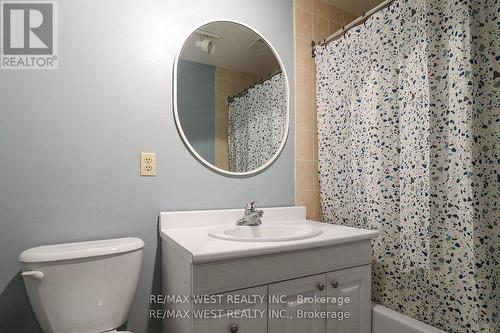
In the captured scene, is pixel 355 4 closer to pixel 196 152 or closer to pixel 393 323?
pixel 196 152

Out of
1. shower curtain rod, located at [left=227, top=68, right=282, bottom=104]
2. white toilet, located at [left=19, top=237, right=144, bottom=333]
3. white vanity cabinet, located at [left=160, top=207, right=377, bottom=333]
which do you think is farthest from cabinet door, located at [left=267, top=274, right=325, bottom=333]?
shower curtain rod, located at [left=227, top=68, right=282, bottom=104]

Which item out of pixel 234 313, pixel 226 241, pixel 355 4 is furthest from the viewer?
pixel 355 4

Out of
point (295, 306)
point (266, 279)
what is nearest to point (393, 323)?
point (295, 306)

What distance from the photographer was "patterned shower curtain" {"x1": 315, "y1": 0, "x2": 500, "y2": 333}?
1047 millimetres

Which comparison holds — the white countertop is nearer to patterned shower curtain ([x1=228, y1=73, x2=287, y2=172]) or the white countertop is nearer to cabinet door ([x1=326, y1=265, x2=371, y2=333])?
cabinet door ([x1=326, y1=265, x2=371, y2=333])

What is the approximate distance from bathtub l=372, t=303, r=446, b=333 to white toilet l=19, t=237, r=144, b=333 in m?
1.18

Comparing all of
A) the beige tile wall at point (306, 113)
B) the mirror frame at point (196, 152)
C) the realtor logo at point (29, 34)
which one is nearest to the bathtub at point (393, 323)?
the beige tile wall at point (306, 113)

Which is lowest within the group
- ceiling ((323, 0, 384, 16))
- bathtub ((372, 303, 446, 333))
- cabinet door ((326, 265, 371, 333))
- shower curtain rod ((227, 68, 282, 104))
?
bathtub ((372, 303, 446, 333))

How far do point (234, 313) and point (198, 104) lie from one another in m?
1.03

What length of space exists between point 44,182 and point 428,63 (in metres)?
1.74

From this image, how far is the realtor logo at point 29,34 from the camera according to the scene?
46.4 inches

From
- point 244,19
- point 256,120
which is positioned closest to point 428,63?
point 256,120

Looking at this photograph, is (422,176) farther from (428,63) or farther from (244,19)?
(244,19)

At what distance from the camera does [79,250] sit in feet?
3.37
